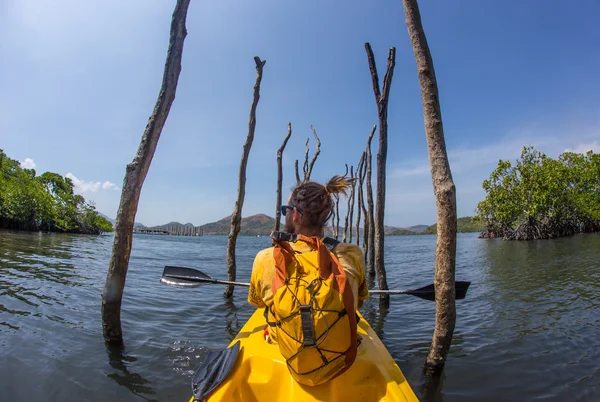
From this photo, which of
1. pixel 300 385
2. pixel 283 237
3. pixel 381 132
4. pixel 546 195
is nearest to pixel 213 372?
pixel 300 385

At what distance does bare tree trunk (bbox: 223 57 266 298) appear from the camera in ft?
25.0

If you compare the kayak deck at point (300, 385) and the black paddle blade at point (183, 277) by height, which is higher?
the black paddle blade at point (183, 277)

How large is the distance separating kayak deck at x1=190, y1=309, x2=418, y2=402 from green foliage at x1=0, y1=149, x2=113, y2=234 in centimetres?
3691

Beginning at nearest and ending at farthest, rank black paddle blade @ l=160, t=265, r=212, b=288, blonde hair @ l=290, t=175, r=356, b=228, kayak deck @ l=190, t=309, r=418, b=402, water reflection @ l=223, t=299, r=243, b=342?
kayak deck @ l=190, t=309, r=418, b=402 → blonde hair @ l=290, t=175, r=356, b=228 → black paddle blade @ l=160, t=265, r=212, b=288 → water reflection @ l=223, t=299, r=243, b=342

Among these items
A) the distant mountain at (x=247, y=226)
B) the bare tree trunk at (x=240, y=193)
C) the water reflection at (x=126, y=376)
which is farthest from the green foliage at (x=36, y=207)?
the distant mountain at (x=247, y=226)

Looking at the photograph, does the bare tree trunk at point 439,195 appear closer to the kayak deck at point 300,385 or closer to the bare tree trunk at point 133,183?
the kayak deck at point 300,385

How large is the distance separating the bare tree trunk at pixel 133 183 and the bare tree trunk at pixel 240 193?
136 inches

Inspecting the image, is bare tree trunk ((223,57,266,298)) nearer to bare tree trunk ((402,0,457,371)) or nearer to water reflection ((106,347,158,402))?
water reflection ((106,347,158,402))

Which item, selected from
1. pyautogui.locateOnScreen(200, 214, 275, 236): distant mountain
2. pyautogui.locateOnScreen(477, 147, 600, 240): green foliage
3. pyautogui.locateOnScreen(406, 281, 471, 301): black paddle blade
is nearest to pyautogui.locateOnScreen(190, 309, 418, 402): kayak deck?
pyautogui.locateOnScreen(406, 281, 471, 301): black paddle blade

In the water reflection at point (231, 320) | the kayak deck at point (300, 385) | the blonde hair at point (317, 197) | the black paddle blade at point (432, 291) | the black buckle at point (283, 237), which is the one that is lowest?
the water reflection at point (231, 320)

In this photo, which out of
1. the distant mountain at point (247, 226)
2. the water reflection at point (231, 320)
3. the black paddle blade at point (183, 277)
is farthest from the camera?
the distant mountain at point (247, 226)

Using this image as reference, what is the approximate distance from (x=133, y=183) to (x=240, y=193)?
3.89 m

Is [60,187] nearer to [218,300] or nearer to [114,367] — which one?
[218,300]

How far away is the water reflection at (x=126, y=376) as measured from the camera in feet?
10.7
